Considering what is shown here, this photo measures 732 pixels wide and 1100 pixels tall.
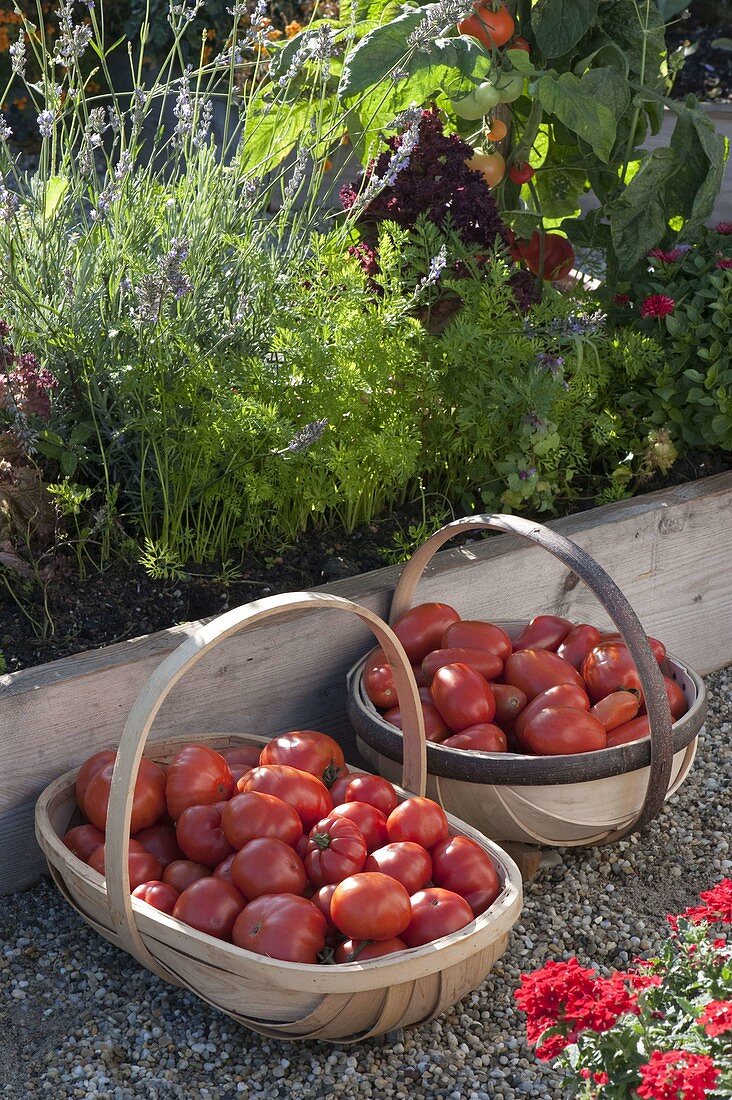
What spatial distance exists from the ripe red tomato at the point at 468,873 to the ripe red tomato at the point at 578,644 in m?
0.56

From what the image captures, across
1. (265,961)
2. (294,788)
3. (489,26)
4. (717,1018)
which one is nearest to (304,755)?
(294,788)

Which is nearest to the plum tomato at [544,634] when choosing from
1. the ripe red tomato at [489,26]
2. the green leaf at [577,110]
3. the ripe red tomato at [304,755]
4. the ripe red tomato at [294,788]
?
the ripe red tomato at [304,755]

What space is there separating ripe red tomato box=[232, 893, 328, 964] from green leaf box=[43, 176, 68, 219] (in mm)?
1275

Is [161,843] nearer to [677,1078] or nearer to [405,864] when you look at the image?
[405,864]

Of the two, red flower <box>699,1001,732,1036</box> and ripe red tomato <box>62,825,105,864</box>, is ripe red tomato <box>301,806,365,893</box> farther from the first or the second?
red flower <box>699,1001,732,1036</box>

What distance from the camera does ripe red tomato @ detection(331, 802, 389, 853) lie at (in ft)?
5.91

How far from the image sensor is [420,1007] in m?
1.67

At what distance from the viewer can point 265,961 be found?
156 centimetres

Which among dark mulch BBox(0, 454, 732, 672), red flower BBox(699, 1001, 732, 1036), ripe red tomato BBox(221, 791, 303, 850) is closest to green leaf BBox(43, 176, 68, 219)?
dark mulch BBox(0, 454, 732, 672)

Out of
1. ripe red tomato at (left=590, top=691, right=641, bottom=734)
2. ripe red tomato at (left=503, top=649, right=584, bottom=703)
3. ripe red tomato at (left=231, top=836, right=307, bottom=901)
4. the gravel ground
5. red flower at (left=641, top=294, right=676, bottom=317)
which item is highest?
red flower at (left=641, top=294, right=676, bottom=317)

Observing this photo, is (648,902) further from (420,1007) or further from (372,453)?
(372,453)

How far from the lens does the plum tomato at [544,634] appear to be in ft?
7.49

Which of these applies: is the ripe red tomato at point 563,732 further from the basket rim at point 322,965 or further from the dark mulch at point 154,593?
the dark mulch at point 154,593

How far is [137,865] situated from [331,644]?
631mm
